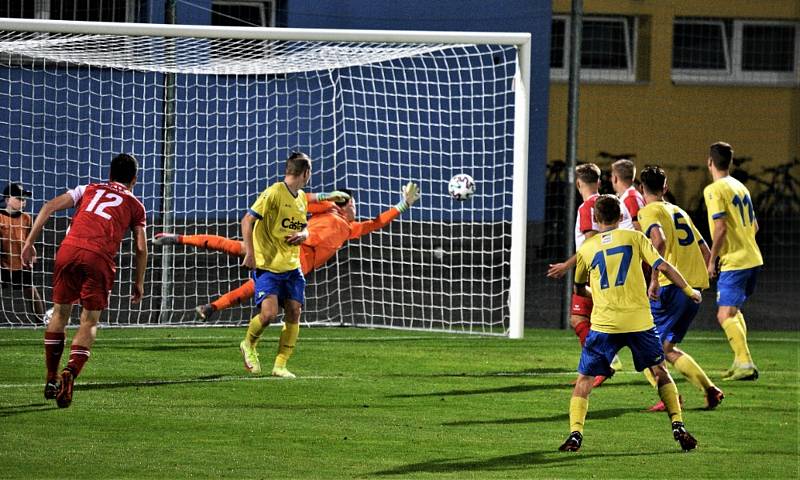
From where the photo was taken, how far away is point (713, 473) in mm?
6520

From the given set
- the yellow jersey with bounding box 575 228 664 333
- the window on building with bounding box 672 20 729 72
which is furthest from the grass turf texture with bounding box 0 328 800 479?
the window on building with bounding box 672 20 729 72

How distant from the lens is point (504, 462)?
21.7 ft

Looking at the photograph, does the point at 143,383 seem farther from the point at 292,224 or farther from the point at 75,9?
the point at 75,9

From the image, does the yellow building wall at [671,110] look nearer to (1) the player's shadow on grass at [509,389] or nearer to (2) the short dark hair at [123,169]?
(1) the player's shadow on grass at [509,389]

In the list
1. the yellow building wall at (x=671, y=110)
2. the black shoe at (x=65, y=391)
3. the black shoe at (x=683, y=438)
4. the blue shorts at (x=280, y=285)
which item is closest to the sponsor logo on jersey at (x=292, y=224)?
the blue shorts at (x=280, y=285)

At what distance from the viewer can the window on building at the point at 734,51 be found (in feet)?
68.8

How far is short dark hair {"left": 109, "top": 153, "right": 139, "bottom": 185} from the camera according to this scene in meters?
8.08

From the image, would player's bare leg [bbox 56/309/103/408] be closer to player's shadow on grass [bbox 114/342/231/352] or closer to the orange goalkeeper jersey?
player's shadow on grass [bbox 114/342/231/352]

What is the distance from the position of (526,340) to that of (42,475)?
6.95m

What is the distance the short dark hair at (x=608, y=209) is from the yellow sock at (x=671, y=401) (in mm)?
1030

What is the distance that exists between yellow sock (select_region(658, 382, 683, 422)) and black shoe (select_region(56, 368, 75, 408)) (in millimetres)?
3624

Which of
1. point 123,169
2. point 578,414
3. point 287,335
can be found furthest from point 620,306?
point 123,169

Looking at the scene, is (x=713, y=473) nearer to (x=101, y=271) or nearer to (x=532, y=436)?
(x=532, y=436)

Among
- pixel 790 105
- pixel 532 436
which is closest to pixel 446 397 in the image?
pixel 532 436
